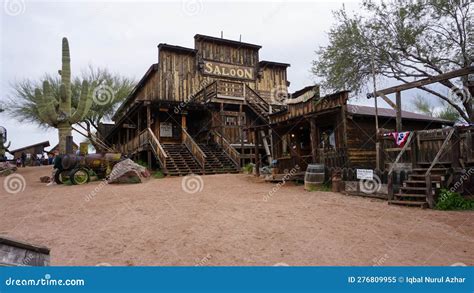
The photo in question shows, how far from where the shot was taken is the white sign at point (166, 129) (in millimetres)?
20219

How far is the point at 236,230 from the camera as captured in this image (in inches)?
208

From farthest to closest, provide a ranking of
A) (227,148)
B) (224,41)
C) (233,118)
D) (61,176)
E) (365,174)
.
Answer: (224,41)
(233,118)
(227,148)
(61,176)
(365,174)

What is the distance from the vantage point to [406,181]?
830 centimetres

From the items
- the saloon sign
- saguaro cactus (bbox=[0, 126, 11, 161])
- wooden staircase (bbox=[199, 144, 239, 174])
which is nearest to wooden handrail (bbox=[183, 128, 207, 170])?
wooden staircase (bbox=[199, 144, 239, 174])

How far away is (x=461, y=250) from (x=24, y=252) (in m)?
6.07

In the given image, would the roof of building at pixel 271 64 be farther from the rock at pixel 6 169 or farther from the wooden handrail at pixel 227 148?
the rock at pixel 6 169

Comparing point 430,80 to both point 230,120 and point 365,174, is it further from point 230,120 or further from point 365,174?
point 230,120

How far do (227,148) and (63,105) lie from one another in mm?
10072

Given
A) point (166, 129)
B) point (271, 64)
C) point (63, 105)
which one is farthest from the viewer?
point (271, 64)

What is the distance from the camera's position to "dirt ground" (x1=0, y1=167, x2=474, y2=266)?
3.99 meters

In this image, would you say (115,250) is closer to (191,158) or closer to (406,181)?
(406,181)

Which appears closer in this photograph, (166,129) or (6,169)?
(6,169)

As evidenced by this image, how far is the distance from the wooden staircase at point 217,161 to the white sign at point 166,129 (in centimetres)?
302

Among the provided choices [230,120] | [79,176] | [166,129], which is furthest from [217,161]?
[79,176]
